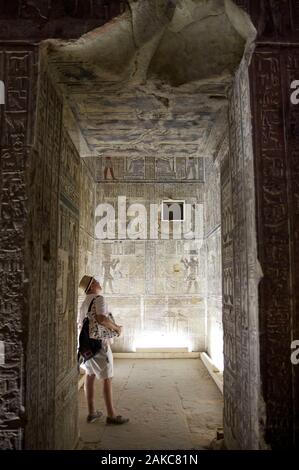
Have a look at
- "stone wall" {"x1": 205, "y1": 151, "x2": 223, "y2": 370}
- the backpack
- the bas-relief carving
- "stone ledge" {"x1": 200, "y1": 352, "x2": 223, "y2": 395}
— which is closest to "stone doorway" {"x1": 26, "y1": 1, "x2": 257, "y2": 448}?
the bas-relief carving

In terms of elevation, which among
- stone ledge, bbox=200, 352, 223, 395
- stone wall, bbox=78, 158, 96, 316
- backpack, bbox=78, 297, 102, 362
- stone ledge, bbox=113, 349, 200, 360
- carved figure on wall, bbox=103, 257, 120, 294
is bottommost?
stone ledge, bbox=113, 349, 200, 360

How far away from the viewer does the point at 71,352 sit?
3.81m

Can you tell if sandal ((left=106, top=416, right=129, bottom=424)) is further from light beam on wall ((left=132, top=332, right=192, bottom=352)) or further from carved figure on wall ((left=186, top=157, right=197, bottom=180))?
carved figure on wall ((left=186, top=157, right=197, bottom=180))

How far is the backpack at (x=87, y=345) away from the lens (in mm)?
→ 4500

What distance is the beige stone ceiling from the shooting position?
2816 millimetres

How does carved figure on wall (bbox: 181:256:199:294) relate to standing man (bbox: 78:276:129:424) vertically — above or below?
above

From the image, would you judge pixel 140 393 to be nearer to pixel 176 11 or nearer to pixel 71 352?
pixel 71 352

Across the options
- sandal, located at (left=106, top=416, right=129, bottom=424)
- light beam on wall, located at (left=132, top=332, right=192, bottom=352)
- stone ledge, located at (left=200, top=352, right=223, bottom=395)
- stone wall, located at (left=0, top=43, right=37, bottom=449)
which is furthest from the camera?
light beam on wall, located at (left=132, top=332, right=192, bottom=352)

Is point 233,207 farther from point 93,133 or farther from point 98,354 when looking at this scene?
point 98,354

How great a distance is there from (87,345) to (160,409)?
1.60 metres

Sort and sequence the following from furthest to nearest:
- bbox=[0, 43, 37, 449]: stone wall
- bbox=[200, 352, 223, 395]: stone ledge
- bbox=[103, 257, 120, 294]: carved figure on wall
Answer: bbox=[103, 257, 120, 294]: carved figure on wall → bbox=[200, 352, 223, 395]: stone ledge → bbox=[0, 43, 37, 449]: stone wall

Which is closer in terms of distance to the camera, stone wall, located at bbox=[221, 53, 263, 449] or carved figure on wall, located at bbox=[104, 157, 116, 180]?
stone wall, located at bbox=[221, 53, 263, 449]

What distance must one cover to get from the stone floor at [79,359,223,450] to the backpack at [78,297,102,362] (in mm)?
844

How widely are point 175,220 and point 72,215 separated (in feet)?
19.9
